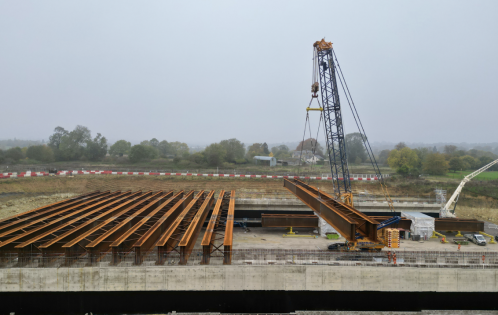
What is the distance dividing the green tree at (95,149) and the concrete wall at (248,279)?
263 feet

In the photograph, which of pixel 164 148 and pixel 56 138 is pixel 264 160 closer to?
pixel 164 148

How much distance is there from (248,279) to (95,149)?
285 ft

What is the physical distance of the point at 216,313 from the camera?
15992 millimetres

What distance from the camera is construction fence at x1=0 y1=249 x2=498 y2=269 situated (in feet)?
51.2

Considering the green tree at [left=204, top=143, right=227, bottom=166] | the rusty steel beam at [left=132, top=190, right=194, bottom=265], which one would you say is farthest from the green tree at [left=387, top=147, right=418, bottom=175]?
the rusty steel beam at [left=132, top=190, right=194, bottom=265]

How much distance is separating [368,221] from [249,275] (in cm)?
870

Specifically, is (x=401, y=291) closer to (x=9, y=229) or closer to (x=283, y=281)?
(x=283, y=281)

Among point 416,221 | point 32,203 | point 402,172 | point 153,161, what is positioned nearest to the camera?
point 416,221

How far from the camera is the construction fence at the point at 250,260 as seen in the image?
51.2 feet

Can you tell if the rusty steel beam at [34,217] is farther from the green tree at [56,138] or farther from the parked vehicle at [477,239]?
the green tree at [56,138]

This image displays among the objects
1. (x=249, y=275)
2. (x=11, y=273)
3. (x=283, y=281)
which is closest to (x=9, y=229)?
(x=11, y=273)

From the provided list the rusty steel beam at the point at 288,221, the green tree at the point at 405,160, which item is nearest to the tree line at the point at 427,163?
the green tree at the point at 405,160

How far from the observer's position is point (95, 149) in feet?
281

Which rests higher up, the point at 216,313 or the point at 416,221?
the point at 416,221
